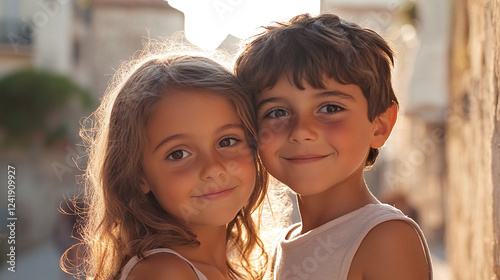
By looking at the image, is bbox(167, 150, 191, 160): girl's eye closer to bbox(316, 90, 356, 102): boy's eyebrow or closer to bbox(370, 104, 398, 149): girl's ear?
bbox(316, 90, 356, 102): boy's eyebrow

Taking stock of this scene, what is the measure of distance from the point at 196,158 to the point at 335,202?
465mm

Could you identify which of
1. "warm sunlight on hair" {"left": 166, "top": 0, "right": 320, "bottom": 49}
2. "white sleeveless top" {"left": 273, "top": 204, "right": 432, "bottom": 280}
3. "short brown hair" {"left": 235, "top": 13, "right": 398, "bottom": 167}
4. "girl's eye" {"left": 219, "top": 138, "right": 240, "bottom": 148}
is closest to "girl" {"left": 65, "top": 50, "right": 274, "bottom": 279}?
"girl's eye" {"left": 219, "top": 138, "right": 240, "bottom": 148}

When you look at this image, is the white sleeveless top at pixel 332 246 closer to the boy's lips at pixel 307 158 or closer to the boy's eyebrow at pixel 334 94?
the boy's lips at pixel 307 158

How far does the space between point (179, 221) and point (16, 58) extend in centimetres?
1790

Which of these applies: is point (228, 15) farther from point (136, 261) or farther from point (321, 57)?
point (136, 261)

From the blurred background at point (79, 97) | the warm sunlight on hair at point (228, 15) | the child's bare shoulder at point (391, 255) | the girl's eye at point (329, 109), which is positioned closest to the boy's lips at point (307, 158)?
the girl's eye at point (329, 109)

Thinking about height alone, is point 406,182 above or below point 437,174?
below

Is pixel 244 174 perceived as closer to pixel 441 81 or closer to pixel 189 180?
pixel 189 180

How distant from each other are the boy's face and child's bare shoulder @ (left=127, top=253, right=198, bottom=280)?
41cm

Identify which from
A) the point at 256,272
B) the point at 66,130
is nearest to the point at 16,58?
the point at 66,130

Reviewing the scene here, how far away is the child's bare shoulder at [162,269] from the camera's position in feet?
5.49

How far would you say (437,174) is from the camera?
1797cm

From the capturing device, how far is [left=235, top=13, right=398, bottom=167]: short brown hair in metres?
1.84

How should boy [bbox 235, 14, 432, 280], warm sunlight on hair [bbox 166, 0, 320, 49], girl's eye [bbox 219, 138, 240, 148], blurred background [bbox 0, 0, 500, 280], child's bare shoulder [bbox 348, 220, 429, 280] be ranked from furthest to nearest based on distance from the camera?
blurred background [bbox 0, 0, 500, 280], warm sunlight on hair [bbox 166, 0, 320, 49], girl's eye [bbox 219, 138, 240, 148], boy [bbox 235, 14, 432, 280], child's bare shoulder [bbox 348, 220, 429, 280]
